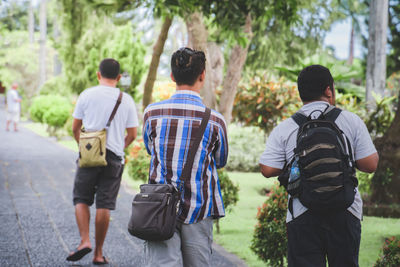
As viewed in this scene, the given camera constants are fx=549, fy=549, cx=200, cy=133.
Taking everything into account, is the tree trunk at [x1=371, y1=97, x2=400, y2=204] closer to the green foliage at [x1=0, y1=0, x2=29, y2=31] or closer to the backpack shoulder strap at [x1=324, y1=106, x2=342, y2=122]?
the backpack shoulder strap at [x1=324, y1=106, x2=342, y2=122]

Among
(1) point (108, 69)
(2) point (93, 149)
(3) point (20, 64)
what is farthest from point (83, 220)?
(3) point (20, 64)

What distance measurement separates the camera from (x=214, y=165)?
128 inches

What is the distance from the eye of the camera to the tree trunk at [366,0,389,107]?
A: 30.8 ft

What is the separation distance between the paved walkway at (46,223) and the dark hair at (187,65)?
1647 millimetres

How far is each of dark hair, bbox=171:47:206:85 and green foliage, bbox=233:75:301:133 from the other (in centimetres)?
912

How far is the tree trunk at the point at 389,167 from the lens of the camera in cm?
751

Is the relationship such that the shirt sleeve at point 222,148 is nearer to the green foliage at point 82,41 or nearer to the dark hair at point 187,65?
the dark hair at point 187,65

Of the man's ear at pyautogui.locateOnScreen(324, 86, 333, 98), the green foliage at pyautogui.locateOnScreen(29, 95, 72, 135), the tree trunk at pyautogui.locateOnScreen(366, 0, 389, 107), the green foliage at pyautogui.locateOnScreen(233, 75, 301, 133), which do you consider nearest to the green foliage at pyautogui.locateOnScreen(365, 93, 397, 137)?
the tree trunk at pyautogui.locateOnScreen(366, 0, 389, 107)

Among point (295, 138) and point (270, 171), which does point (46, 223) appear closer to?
point (270, 171)

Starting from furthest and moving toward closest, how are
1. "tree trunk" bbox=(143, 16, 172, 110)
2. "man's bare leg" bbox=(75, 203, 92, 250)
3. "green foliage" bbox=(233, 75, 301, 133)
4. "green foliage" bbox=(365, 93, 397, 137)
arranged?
"green foliage" bbox=(233, 75, 301, 133)
"tree trunk" bbox=(143, 16, 172, 110)
"green foliage" bbox=(365, 93, 397, 137)
"man's bare leg" bbox=(75, 203, 92, 250)

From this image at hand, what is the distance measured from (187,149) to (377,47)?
758 centimetres

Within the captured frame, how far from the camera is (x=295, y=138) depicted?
3086 mm

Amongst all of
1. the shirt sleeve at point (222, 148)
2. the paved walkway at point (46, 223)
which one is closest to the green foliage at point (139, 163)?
the paved walkway at point (46, 223)

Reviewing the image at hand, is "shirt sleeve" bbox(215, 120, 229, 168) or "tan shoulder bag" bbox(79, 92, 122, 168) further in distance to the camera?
"tan shoulder bag" bbox(79, 92, 122, 168)
